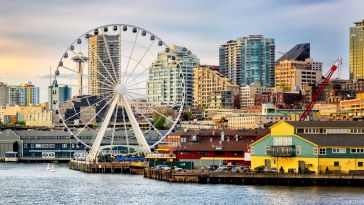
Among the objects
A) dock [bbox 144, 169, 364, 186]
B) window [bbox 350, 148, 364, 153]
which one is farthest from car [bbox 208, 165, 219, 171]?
window [bbox 350, 148, 364, 153]

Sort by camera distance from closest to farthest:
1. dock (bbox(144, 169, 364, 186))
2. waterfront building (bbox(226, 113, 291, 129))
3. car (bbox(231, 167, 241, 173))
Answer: dock (bbox(144, 169, 364, 186)) < car (bbox(231, 167, 241, 173)) < waterfront building (bbox(226, 113, 291, 129))

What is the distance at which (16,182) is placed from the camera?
96.5 meters

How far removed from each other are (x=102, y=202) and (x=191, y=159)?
32947 millimetres

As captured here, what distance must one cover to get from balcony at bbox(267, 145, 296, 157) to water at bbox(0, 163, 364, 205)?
20.3 feet

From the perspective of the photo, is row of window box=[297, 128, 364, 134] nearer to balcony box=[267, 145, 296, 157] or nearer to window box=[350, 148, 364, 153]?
balcony box=[267, 145, 296, 157]

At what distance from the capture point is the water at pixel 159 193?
233 ft

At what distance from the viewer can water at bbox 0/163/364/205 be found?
70938 millimetres

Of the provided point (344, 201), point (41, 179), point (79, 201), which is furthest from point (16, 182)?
point (344, 201)

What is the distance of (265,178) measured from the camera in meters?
83.1

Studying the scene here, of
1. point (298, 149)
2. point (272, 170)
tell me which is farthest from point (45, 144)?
point (298, 149)

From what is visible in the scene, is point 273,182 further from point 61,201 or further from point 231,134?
point 231,134

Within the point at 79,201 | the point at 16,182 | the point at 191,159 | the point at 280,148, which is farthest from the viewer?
the point at 191,159

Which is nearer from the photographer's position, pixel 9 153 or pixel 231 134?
pixel 231 134

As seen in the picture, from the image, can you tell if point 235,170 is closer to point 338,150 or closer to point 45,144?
point 338,150
